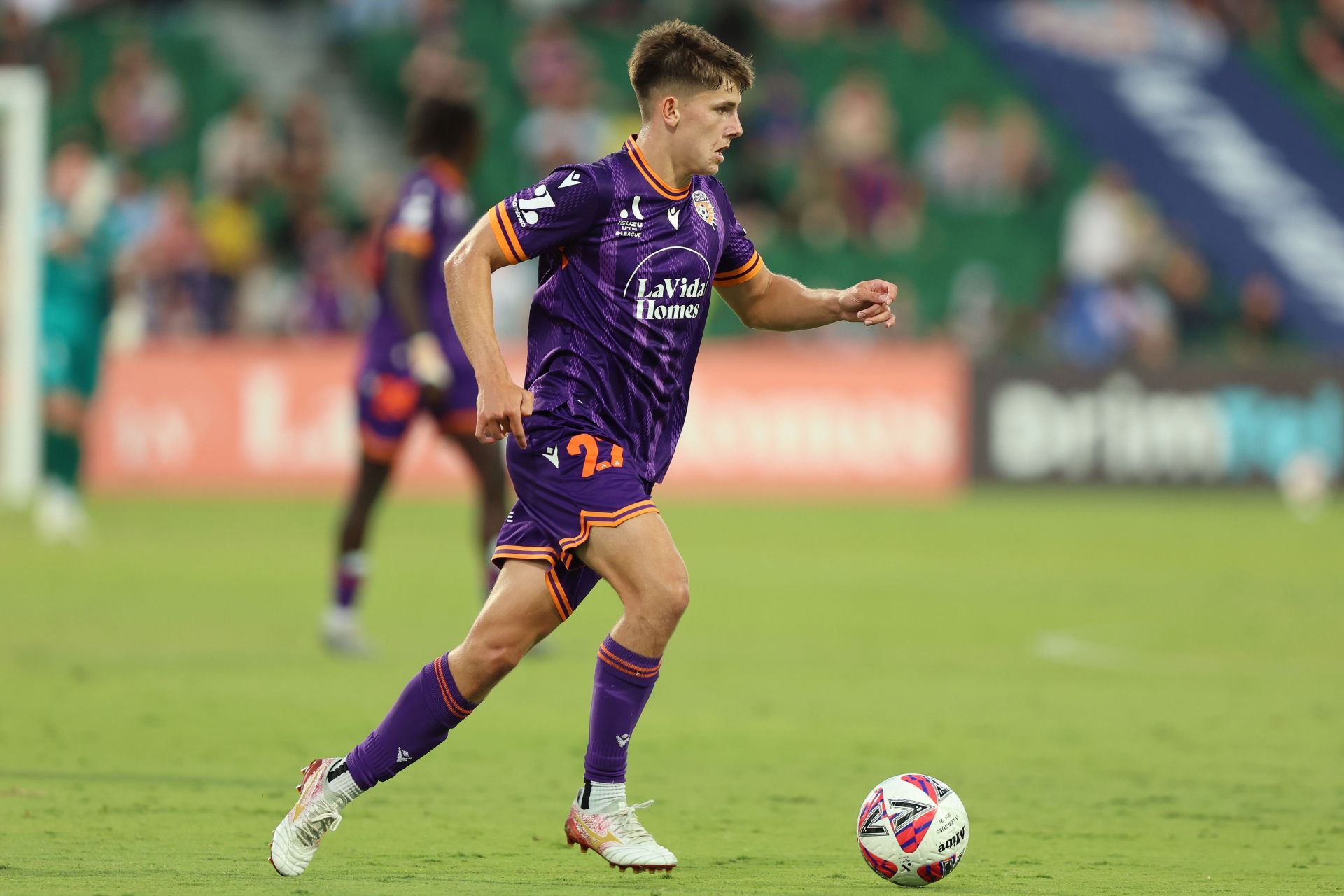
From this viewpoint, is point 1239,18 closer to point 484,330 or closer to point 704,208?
point 704,208

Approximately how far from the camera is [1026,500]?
21578mm

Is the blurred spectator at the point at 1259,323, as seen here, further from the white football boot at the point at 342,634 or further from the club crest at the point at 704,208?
the club crest at the point at 704,208

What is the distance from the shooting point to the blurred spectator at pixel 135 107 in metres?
22.7

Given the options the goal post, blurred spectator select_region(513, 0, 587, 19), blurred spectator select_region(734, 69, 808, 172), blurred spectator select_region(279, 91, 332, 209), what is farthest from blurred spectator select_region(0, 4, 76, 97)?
blurred spectator select_region(734, 69, 808, 172)

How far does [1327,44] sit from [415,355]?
24328mm

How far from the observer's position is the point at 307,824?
544 centimetres

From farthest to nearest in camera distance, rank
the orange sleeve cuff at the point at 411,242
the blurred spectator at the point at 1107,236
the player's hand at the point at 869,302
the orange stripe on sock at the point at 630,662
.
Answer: the blurred spectator at the point at 1107,236, the orange sleeve cuff at the point at 411,242, the player's hand at the point at 869,302, the orange stripe on sock at the point at 630,662

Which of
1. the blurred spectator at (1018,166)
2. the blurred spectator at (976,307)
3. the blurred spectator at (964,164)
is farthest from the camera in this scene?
the blurred spectator at (1018,166)

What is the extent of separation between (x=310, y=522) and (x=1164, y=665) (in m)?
9.86

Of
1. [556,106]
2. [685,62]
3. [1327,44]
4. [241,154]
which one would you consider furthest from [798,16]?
[685,62]

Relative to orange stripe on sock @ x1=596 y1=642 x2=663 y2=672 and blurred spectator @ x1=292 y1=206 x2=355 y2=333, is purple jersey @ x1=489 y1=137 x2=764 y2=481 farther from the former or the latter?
blurred spectator @ x1=292 y1=206 x2=355 y2=333

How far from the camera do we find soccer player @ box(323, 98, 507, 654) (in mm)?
10180

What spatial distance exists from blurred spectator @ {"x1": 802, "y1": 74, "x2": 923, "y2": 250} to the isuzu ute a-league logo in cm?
1826

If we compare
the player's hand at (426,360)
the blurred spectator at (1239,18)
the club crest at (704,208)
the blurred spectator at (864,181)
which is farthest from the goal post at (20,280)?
the blurred spectator at (1239,18)
